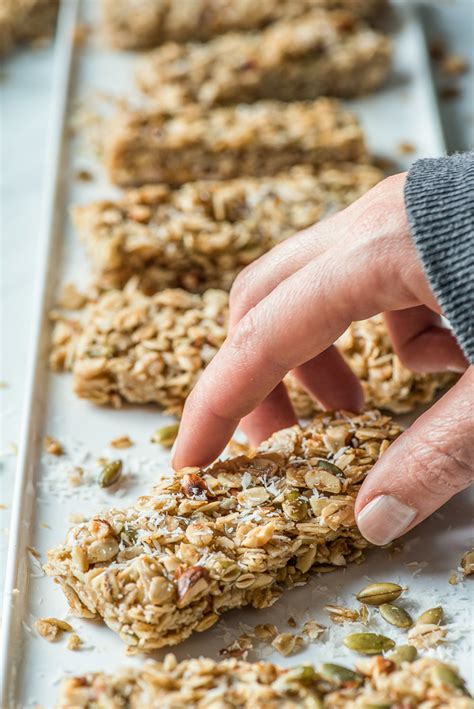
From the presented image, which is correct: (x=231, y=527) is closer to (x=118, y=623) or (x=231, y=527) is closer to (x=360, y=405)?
(x=118, y=623)

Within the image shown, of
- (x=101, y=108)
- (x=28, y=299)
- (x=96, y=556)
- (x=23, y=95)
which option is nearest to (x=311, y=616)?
(x=96, y=556)

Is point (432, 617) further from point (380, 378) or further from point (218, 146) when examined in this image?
point (218, 146)

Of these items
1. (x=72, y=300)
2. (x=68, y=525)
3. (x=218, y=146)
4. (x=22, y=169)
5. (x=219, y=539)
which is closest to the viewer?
(x=219, y=539)

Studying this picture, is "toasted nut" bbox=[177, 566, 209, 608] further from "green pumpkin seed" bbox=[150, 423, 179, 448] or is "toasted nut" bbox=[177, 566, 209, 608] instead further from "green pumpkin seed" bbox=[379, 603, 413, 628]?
"green pumpkin seed" bbox=[150, 423, 179, 448]

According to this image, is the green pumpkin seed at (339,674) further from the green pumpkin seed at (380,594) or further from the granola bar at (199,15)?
the granola bar at (199,15)

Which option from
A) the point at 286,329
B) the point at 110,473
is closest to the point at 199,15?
the point at 110,473

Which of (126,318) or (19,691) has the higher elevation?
(126,318)

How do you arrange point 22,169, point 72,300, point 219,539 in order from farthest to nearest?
point 22,169
point 72,300
point 219,539

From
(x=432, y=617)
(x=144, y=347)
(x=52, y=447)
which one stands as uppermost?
(x=144, y=347)
